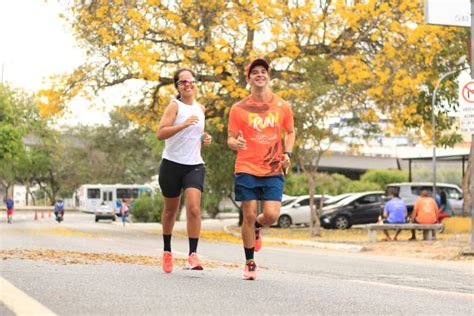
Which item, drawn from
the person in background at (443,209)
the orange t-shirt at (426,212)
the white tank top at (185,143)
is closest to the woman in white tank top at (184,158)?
the white tank top at (185,143)

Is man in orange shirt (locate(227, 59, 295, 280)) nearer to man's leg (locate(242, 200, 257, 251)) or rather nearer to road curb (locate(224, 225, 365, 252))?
man's leg (locate(242, 200, 257, 251))

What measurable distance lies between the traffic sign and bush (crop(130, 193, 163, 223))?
118 feet

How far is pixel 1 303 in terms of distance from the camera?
5.80 meters

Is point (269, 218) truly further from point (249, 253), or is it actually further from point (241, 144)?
point (241, 144)

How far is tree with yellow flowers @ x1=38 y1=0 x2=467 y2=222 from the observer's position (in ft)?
81.4

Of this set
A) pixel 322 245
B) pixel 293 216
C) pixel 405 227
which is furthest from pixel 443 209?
pixel 322 245

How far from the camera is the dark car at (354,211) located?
35062 millimetres

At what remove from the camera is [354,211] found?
35469mm

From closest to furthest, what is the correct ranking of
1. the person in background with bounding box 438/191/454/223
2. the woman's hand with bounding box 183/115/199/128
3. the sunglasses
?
the woman's hand with bounding box 183/115/199/128 < the sunglasses < the person in background with bounding box 438/191/454/223

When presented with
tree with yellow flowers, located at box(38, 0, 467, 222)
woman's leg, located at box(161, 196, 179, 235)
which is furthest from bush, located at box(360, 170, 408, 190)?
woman's leg, located at box(161, 196, 179, 235)

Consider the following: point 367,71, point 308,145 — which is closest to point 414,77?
point 367,71

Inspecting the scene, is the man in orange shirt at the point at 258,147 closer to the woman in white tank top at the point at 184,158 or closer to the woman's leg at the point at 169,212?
the woman in white tank top at the point at 184,158

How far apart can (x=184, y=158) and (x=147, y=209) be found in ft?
142

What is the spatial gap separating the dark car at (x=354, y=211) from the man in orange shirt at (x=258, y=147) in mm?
26838
